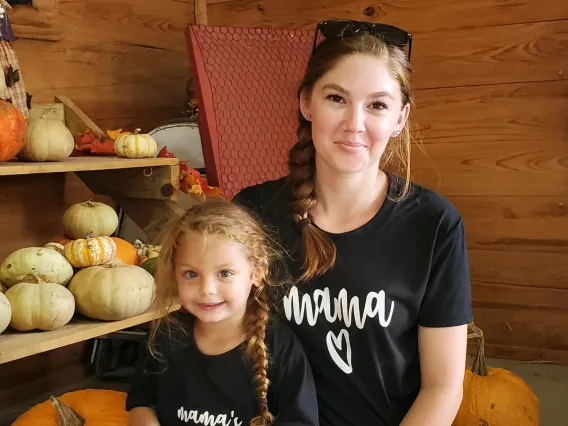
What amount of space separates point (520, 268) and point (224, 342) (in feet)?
4.44

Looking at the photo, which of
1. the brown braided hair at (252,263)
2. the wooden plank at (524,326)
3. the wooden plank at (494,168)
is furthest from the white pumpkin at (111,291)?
the wooden plank at (524,326)

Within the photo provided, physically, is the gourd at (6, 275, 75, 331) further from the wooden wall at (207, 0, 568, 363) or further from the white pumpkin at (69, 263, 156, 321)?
the wooden wall at (207, 0, 568, 363)

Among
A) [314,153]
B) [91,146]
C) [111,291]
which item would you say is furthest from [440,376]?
[91,146]

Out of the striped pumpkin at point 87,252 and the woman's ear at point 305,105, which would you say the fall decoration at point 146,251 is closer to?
the striped pumpkin at point 87,252

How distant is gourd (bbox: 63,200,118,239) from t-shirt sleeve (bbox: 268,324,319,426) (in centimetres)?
75

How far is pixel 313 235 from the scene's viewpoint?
98 cm

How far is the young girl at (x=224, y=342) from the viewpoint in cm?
94

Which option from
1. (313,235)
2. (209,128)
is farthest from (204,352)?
(209,128)


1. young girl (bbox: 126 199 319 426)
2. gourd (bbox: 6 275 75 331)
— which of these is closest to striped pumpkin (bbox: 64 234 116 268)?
gourd (bbox: 6 275 75 331)

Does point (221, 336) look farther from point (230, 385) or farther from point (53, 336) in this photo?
point (53, 336)

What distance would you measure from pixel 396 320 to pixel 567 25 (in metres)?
1.34

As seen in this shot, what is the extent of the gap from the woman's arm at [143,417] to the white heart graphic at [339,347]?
287 millimetres

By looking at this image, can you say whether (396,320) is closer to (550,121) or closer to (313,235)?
(313,235)

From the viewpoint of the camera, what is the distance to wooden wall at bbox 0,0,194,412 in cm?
176
